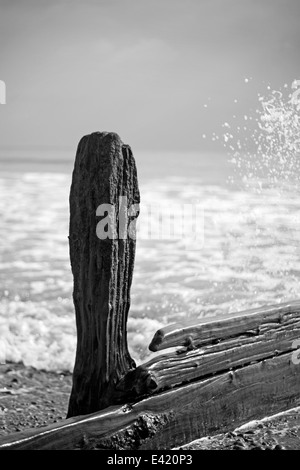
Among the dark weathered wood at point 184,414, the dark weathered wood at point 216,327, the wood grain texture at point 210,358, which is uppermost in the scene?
the dark weathered wood at point 216,327

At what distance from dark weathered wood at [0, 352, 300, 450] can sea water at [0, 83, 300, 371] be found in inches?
33.2

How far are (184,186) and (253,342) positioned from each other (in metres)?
21.7

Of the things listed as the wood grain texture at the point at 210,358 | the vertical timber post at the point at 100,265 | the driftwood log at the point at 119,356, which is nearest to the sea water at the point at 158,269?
the wood grain texture at the point at 210,358

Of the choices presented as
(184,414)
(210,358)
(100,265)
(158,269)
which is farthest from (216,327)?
(158,269)

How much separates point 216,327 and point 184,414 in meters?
0.47

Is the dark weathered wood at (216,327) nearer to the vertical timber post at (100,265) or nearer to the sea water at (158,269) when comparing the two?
the vertical timber post at (100,265)

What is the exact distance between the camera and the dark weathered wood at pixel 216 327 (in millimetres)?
3372

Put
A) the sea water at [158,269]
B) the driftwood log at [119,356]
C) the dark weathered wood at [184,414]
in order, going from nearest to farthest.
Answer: the dark weathered wood at [184,414] → the driftwood log at [119,356] → the sea water at [158,269]

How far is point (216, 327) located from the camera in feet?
11.9

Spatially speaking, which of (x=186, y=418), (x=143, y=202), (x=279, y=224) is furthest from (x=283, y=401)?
(x=143, y=202)

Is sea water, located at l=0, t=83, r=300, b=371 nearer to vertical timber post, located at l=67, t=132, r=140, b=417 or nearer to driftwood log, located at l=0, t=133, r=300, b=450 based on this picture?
driftwood log, located at l=0, t=133, r=300, b=450

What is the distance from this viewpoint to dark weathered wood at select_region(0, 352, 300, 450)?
3.07 meters

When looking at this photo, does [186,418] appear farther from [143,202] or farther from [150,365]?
[143,202]

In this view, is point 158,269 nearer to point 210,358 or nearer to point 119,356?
point 210,358
